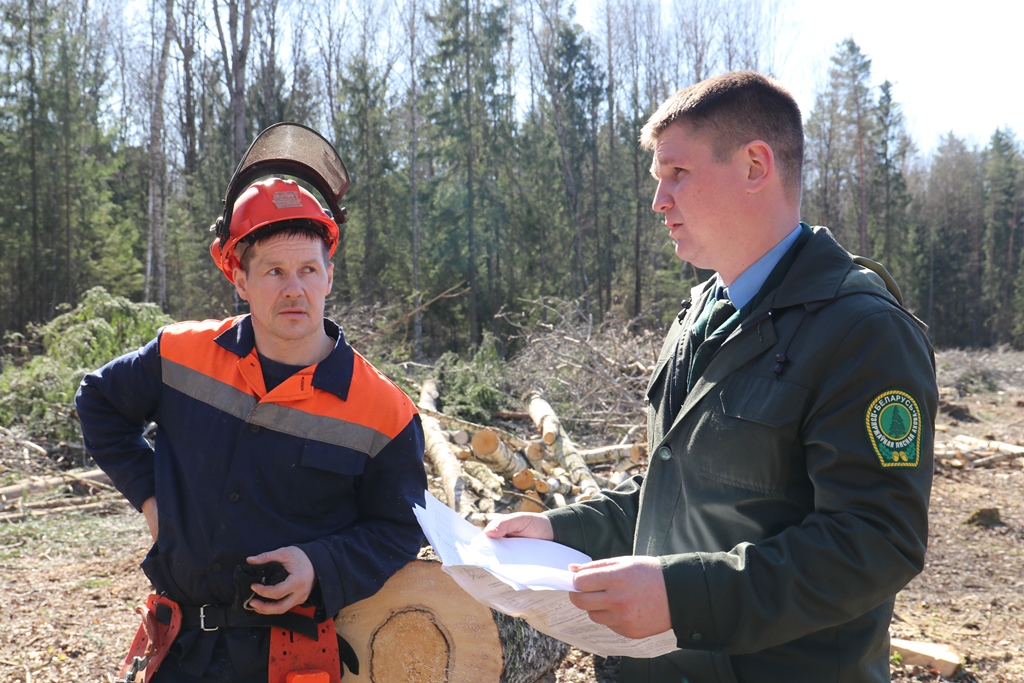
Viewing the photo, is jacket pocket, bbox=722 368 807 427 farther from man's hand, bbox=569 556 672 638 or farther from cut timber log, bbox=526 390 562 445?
cut timber log, bbox=526 390 562 445

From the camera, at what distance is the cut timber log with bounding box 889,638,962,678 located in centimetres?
382

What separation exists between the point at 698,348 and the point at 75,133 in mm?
24602

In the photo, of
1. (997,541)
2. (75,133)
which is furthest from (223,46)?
(997,541)

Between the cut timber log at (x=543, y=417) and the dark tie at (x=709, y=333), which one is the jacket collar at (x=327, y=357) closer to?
the dark tie at (x=709, y=333)

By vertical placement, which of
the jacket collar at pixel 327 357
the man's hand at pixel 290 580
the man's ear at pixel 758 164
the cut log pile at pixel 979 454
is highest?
the man's ear at pixel 758 164

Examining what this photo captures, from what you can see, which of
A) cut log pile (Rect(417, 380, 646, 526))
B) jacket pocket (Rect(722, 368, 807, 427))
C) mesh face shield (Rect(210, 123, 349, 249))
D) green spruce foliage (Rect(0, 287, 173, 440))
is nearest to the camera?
jacket pocket (Rect(722, 368, 807, 427))

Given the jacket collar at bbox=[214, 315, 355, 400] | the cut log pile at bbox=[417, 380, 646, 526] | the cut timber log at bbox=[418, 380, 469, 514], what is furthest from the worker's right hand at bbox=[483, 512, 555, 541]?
the cut log pile at bbox=[417, 380, 646, 526]

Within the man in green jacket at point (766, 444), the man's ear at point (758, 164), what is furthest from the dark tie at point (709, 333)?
the man's ear at point (758, 164)

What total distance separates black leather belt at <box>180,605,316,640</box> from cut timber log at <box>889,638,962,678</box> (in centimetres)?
341

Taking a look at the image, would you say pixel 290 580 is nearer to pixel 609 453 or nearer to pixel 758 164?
pixel 758 164

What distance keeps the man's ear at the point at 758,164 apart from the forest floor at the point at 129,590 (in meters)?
3.05

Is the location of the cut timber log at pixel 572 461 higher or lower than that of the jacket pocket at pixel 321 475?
lower

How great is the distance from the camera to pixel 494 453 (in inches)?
230

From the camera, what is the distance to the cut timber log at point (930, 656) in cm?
382
